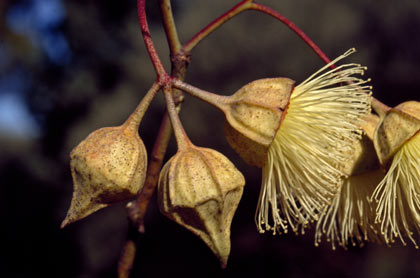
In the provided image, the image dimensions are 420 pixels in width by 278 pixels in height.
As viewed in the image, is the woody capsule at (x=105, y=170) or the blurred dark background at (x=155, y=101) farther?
the blurred dark background at (x=155, y=101)

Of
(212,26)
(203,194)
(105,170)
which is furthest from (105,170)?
(212,26)

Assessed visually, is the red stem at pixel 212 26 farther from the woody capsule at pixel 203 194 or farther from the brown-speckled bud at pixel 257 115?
the woody capsule at pixel 203 194

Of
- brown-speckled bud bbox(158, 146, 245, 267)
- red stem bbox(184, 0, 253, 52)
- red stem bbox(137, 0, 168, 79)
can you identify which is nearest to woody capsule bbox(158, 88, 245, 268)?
brown-speckled bud bbox(158, 146, 245, 267)

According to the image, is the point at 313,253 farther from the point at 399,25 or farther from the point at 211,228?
the point at 211,228

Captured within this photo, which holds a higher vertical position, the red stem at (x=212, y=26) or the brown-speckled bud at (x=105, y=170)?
the red stem at (x=212, y=26)

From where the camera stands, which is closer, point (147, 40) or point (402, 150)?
point (147, 40)

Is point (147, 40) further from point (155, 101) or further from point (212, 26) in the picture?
point (155, 101)

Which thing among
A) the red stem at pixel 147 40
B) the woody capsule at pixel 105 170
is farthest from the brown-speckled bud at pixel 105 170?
the red stem at pixel 147 40
